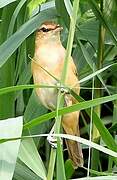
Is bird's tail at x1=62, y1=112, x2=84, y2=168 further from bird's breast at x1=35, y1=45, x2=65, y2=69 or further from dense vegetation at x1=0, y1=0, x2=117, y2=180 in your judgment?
bird's breast at x1=35, y1=45, x2=65, y2=69

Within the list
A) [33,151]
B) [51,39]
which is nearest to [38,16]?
[51,39]

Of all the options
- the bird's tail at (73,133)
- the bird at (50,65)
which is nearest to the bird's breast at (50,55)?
the bird at (50,65)

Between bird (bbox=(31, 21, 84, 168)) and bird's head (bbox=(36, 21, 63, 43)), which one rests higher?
bird's head (bbox=(36, 21, 63, 43))

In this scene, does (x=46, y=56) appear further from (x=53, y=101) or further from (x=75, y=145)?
(x=75, y=145)

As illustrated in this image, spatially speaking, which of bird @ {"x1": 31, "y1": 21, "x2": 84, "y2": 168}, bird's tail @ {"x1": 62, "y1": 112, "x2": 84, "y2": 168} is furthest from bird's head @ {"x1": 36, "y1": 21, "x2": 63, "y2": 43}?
bird's tail @ {"x1": 62, "y1": 112, "x2": 84, "y2": 168}

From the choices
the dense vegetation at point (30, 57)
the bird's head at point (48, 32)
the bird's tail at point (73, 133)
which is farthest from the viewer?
the bird's tail at point (73, 133)

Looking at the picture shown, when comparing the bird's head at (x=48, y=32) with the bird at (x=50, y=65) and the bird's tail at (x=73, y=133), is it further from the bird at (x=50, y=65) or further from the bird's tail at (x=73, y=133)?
the bird's tail at (x=73, y=133)

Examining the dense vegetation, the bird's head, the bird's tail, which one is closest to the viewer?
the dense vegetation

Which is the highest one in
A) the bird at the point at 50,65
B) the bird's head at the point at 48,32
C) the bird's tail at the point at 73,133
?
the bird's head at the point at 48,32

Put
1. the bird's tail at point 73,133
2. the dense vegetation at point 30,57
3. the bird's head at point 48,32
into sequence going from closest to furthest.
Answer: the dense vegetation at point 30,57
the bird's head at point 48,32
the bird's tail at point 73,133

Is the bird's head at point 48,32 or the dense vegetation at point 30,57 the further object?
the bird's head at point 48,32
